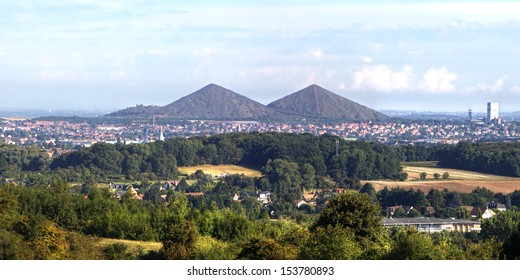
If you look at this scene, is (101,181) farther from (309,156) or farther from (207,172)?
(309,156)

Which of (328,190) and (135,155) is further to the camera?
(135,155)

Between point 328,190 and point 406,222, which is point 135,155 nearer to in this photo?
point 328,190

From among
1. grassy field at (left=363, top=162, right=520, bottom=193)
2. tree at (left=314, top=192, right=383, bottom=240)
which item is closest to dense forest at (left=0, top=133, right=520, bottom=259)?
tree at (left=314, top=192, right=383, bottom=240)

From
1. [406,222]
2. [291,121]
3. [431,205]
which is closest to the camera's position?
[406,222]

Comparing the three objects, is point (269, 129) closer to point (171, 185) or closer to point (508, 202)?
point (171, 185)

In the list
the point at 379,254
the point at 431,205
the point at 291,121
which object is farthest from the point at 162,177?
the point at 291,121

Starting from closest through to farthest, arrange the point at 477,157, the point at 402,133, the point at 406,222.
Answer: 1. the point at 406,222
2. the point at 477,157
3. the point at 402,133

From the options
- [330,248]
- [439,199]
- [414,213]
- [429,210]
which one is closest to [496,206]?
→ [439,199]
